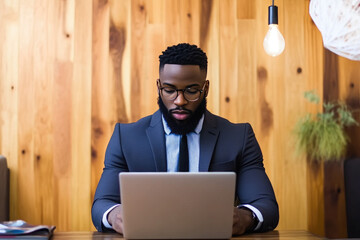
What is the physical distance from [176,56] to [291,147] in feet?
4.51

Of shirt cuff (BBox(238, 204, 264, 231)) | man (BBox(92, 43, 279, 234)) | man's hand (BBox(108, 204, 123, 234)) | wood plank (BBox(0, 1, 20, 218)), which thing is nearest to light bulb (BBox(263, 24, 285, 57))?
man (BBox(92, 43, 279, 234))

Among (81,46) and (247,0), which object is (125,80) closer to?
(81,46)

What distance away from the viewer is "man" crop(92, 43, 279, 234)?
1.77 meters

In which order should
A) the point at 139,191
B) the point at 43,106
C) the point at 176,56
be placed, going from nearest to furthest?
the point at 139,191, the point at 176,56, the point at 43,106

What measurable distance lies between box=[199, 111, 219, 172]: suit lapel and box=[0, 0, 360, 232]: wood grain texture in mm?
944

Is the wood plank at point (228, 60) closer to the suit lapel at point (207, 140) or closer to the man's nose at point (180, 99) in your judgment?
the suit lapel at point (207, 140)

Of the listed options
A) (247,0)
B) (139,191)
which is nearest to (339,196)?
(247,0)

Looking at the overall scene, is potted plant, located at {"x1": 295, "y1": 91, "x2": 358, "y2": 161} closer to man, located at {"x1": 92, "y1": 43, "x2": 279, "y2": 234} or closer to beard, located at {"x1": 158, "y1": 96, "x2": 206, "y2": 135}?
man, located at {"x1": 92, "y1": 43, "x2": 279, "y2": 234}

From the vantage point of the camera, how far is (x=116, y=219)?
1.44 metres

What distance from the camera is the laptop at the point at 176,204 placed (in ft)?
3.67

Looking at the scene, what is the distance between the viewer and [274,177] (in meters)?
2.89

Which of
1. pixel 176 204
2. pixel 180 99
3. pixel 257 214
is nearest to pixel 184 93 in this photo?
pixel 180 99

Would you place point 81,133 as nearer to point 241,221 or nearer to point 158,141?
point 158,141

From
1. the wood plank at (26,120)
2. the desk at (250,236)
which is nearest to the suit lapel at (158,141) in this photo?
the desk at (250,236)
